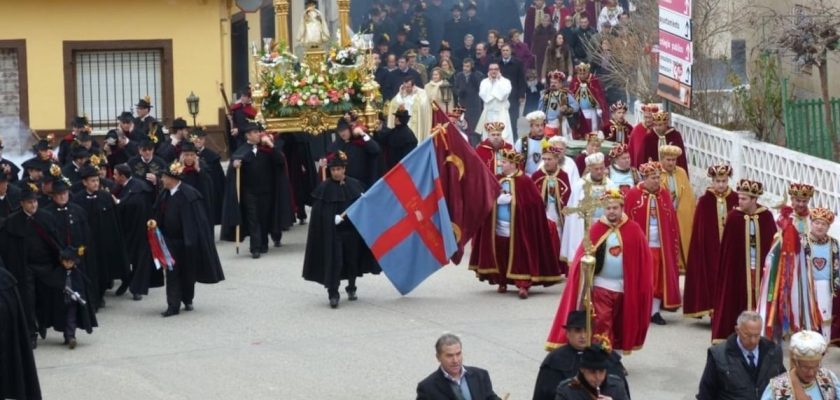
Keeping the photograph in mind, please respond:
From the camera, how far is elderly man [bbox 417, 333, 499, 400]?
1177 cm

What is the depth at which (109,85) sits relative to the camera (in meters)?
33.1

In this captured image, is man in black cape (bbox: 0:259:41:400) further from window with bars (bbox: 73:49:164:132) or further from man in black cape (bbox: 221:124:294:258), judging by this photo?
window with bars (bbox: 73:49:164:132)

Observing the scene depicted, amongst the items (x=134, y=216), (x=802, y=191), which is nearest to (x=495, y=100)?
(x=134, y=216)

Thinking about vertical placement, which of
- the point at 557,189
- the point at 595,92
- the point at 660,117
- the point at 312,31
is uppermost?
the point at 312,31

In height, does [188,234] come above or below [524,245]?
above

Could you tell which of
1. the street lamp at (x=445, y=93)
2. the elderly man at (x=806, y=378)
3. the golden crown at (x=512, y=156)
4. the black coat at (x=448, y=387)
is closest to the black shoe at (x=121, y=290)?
the golden crown at (x=512, y=156)

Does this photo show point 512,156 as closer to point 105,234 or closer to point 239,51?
point 105,234

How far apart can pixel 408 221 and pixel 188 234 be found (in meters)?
2.26

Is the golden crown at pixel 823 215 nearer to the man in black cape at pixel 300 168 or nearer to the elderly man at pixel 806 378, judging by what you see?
the elderly man at pixel 806 378

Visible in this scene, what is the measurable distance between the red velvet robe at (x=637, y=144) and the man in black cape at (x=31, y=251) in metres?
7.36

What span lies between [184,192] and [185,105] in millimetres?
13853

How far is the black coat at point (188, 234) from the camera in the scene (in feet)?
63.8

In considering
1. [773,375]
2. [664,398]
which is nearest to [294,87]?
[664,398]

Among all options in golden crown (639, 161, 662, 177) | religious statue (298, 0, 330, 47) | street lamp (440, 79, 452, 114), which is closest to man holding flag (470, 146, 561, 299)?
golden crown (639, 161, 662, 177)
